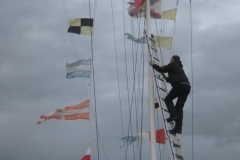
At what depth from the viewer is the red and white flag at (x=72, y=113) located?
55.4 feet

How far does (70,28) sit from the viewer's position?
18219mm

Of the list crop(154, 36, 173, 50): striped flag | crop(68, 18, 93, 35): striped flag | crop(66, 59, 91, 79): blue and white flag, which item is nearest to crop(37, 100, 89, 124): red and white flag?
crop(66, 59, 91, 79): blue and white flag

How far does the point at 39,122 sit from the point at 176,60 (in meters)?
5.24

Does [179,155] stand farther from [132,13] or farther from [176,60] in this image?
[132,13]

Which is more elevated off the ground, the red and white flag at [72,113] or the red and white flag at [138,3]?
the red and white flag at [138,3]

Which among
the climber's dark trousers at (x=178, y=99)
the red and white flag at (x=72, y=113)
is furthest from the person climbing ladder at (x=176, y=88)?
the red and white flag at (x=72, y=113)

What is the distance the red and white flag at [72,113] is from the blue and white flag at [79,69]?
1135 mm

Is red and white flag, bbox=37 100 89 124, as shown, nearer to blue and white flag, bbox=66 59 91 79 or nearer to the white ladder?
blue and white flag, bbox=66 59 91 79

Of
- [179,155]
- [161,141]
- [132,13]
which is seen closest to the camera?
[179,155]

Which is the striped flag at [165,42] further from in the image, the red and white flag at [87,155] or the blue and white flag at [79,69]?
the red and white flag at [87,155]

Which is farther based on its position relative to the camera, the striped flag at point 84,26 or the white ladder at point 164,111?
the striped flag at point 84,26

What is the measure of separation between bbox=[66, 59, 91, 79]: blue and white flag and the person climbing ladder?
159 inches

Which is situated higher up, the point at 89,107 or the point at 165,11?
the point at 165,11

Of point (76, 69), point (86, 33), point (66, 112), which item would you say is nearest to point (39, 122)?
point (66, 112)
